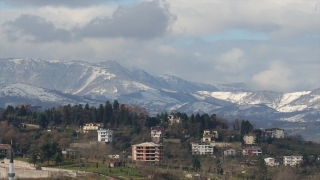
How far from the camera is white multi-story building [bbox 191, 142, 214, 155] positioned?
65.7 m

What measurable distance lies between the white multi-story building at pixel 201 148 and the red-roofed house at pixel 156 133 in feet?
8.92

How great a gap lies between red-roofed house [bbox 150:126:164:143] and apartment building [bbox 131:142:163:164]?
16.2 ft

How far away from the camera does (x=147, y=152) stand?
204 feet

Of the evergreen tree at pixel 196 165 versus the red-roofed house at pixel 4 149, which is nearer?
the evergreen tree at pixel 196 165

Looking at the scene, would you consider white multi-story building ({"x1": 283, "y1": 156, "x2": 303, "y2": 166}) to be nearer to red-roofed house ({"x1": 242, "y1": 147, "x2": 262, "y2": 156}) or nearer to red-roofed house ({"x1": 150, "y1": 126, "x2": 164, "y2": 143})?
red-roofed house ({"x1": 242, "y1": 147, "x2": 262, "y2": 156})

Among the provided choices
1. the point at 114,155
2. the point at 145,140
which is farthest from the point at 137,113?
the point at 114,155

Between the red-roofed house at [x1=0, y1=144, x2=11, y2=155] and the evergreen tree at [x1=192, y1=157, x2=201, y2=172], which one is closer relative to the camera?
the evergreen tree at [x1=192, y1=157, x2=201, y2=172]

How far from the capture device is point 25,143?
61188 mm

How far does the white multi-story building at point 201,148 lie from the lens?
65.7 m

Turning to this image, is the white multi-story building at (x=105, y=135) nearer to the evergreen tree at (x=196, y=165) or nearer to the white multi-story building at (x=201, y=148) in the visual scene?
the white multi-story building at (x=201, y=148)

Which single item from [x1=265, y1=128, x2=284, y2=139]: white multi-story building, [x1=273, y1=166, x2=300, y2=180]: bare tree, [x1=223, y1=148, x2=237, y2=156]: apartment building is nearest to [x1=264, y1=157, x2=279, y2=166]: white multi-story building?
[x1=223, y1=148, x2=237, y2=156]: apartment building

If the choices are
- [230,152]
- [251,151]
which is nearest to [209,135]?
[230,152]

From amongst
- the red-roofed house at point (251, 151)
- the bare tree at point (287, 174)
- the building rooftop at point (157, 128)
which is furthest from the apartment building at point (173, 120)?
the bare tree at point (287, 174)

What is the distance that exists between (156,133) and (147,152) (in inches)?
290
